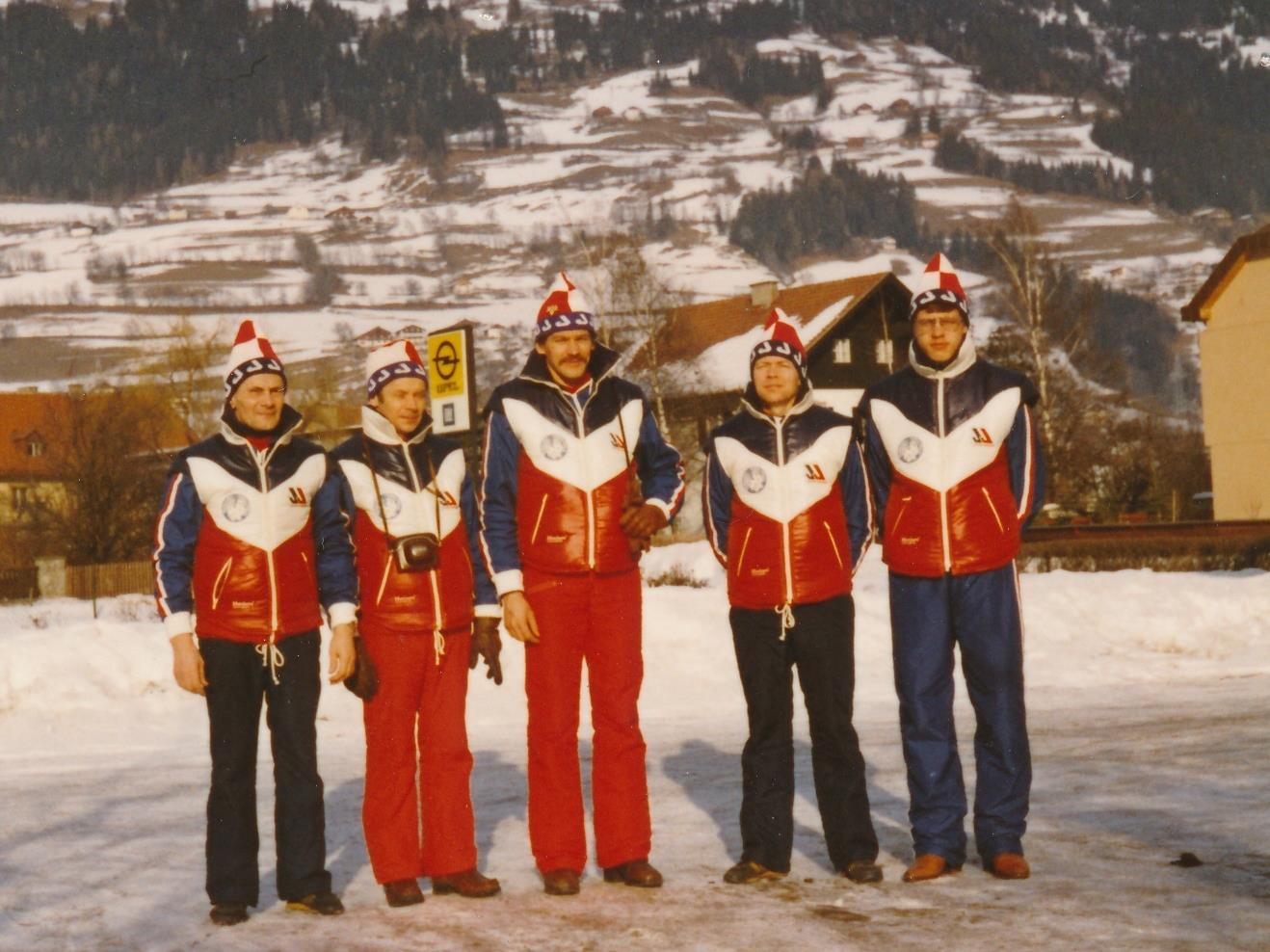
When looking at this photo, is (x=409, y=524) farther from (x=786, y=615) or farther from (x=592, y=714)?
(x=786, y=615)

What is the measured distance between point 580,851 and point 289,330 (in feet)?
420

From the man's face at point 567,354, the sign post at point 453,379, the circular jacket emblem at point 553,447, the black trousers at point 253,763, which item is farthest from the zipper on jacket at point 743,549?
the sign post at point 453,379

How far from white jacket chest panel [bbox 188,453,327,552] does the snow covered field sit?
1.39 metres

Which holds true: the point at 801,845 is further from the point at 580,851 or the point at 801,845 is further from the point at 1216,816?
the point at 1216,816

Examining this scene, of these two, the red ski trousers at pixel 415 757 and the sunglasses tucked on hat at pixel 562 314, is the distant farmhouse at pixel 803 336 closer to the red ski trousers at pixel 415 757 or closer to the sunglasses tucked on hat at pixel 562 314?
the sunglasses tucked on hat at pixel 562 314

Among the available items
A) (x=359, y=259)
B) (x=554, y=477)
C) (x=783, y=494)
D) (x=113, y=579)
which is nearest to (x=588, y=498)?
(x=554, y=477)

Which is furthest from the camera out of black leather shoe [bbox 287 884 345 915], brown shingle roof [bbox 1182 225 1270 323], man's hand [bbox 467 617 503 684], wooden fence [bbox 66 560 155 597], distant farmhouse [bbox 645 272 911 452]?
distant farmhouse [bbox 645 272 911 452]

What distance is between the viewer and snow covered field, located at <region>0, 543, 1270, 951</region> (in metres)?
5.64

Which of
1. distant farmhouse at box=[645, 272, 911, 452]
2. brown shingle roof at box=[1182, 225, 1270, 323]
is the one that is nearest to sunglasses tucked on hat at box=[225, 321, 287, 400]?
brown shingle roof at box=[1182, 225, 1270, 323]

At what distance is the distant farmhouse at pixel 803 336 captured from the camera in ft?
185

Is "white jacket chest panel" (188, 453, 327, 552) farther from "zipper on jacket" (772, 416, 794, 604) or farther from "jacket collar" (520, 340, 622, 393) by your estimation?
"zipper on jacket" (772, 416, 794, 604)

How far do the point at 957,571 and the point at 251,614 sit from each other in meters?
2.65

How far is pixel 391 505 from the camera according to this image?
6.37 meters

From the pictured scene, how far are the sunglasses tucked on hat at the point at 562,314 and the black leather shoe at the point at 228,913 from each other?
240cm
